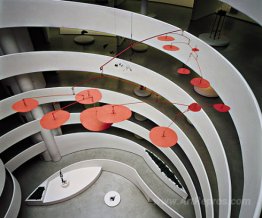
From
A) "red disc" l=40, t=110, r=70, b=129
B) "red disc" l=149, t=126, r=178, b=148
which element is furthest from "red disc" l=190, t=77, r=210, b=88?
"red disc" l=40, t=110, r=70, b=129

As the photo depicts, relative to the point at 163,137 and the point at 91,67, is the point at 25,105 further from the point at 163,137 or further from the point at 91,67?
A: the point at 91,67

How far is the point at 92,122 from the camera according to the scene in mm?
4219

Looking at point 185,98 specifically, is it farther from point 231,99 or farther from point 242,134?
point 242,134

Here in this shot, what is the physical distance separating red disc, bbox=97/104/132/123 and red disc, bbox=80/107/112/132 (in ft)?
0.67

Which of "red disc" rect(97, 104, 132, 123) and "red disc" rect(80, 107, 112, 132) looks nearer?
"red disc" rect(97, 104, 132, 123)

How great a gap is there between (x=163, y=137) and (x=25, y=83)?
9.81 m

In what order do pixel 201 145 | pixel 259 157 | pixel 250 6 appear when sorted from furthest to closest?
pixel 201 145, pixel 250 6, pixel 259 157

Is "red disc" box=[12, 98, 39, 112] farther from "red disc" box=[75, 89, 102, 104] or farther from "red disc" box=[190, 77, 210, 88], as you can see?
"red disc" box=[190, 77, 210, 88]

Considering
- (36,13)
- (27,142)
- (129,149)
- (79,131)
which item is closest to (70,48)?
(36,13)

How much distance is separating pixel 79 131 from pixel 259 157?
12915 millimetres

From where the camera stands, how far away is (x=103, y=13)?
890 cm

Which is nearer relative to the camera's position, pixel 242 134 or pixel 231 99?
pixel 242 134

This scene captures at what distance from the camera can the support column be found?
9.69 meters

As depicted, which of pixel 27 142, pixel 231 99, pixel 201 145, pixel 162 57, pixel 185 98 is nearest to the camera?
pixel 231 99
